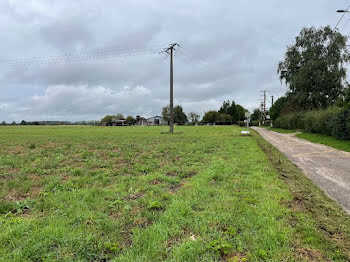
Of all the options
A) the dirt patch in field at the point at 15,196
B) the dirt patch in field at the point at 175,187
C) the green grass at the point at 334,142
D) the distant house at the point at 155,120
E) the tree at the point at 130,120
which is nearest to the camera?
the dirt patch in field at the point at 15,196

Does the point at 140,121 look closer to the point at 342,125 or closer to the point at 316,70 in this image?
the point at 316,70

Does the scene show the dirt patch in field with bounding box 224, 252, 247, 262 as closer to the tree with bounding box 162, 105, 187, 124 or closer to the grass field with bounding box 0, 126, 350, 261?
the grass field with bounding box 0, 126, 350, 261

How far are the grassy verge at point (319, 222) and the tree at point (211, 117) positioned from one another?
98.1m

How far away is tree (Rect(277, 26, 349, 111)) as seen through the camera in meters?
31.9

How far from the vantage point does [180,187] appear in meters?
4.75

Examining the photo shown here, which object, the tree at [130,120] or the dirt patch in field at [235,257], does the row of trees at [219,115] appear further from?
the dirt patch in field at [235,257]

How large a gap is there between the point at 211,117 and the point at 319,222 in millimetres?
102462

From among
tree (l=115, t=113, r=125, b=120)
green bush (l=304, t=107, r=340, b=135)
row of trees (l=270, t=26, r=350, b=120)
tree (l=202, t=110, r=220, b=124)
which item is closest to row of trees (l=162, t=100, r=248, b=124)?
tree (l=202, t=110, r=220, b=124)

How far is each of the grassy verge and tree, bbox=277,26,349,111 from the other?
34.4m

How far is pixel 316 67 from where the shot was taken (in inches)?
1258

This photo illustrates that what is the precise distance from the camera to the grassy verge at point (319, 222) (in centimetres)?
252

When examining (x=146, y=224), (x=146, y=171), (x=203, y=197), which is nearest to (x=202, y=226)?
(x=146, y=224)

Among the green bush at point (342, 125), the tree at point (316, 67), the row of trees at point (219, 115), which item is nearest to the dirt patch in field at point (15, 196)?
the green bush at point (342, 125)

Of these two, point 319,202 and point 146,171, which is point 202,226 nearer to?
point 319,202
